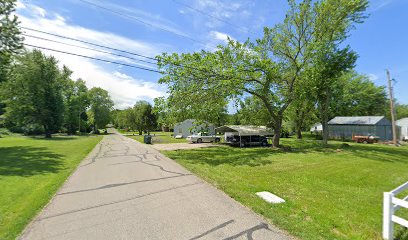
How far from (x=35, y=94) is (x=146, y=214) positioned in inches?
1844

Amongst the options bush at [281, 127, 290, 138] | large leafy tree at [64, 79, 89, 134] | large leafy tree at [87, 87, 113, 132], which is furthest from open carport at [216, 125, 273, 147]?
large leafy tree at [87, 87, 113, 132]

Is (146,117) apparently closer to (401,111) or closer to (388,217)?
(388,217)

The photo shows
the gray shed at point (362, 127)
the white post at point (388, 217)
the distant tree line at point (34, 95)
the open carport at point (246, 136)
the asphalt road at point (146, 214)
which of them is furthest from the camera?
the distant tree line at point (34, 95)

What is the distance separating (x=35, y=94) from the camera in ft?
136

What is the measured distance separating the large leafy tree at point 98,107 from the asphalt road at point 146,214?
7058cm

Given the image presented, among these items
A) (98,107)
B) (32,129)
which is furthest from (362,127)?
(98,107)

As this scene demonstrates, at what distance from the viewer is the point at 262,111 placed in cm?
2939

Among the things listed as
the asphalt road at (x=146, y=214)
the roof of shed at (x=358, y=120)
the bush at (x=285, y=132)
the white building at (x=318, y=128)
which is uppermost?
the roof of shed at (x=358, y=120)

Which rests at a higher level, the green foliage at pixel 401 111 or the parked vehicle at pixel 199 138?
the green foliage at pixel 401 111

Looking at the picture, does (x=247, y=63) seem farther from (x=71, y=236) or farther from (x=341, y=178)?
(x=71, y=236)

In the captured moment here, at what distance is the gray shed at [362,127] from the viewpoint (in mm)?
37844

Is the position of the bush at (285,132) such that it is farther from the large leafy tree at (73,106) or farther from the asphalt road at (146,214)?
the large leafy tree at (73,106)

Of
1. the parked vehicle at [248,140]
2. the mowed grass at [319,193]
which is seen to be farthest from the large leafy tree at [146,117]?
the mowed grass at [319,193]

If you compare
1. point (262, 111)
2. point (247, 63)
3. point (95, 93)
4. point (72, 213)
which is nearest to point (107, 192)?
point (72, 213)
